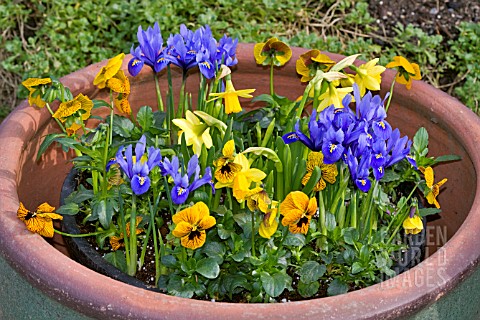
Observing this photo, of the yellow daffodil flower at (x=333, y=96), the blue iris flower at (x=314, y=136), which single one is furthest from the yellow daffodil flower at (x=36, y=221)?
the yellow daffodil flower at (x=333, y=96)

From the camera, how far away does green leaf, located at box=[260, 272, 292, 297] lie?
145 centimetres

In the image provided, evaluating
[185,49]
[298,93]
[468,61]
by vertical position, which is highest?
[185,49]

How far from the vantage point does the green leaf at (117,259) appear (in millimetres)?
1615

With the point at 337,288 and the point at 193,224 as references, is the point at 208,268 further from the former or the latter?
the point at 337,288

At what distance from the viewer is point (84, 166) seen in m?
1.67

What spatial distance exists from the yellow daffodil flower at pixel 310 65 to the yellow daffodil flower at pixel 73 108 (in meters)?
0.49

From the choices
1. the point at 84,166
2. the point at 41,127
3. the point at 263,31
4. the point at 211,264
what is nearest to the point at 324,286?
the point at 211,264

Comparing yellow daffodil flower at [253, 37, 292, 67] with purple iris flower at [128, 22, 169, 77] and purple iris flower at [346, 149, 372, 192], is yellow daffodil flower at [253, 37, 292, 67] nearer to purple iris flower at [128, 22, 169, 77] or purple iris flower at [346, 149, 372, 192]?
purple iris flower at [128, 22, 169, 77]

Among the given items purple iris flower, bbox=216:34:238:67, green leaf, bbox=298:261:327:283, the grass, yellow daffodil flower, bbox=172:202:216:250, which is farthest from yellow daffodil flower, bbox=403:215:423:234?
the grass

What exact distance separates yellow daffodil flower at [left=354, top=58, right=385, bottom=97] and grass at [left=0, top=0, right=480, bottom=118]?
960 millimetres

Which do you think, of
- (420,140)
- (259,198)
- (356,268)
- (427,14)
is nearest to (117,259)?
(259,198)

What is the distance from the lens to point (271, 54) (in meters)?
1.85

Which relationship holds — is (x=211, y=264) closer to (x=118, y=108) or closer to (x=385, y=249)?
(x=385, y=249)

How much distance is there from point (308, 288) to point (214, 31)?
4.61 ft
